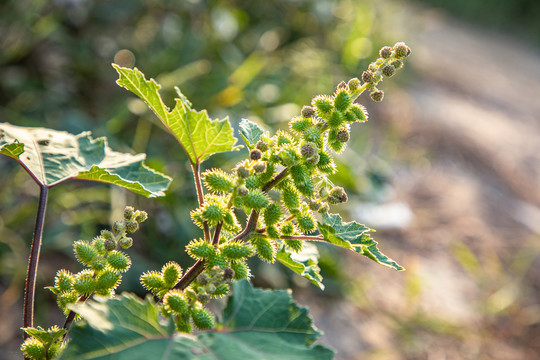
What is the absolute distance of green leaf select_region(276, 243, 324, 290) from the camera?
74cm

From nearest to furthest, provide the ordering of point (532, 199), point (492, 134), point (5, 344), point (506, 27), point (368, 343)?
1. point (5, 344)
2. point (368, 343)
3. point (532, 199)
4. point (492, 134)
5. point (506, 27)

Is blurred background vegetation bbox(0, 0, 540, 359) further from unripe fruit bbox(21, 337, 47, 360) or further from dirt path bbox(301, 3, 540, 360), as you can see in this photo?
unripe fruit bbox(21, 337, 47, 360)

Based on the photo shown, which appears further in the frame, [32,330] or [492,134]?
[492,134]

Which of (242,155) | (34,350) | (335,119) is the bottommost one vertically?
(34,350)

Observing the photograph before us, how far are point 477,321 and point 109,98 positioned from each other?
104 inches

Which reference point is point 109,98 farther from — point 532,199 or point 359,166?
point 532,199

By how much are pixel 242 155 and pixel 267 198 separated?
170 centimetres

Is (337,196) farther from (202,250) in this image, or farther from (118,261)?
(118,261)

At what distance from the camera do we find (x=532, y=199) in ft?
14.4

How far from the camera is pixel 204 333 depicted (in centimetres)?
62

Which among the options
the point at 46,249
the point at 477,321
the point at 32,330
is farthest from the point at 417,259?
the point at 32,330

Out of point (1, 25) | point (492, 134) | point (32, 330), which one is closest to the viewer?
point (32, 330)

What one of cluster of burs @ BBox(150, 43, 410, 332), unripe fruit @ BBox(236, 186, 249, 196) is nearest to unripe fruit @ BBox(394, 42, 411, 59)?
cluster of burs @ BBox(150, 43, 410, 332)

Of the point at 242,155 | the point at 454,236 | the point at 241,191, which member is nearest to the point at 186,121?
the point at 241,191
